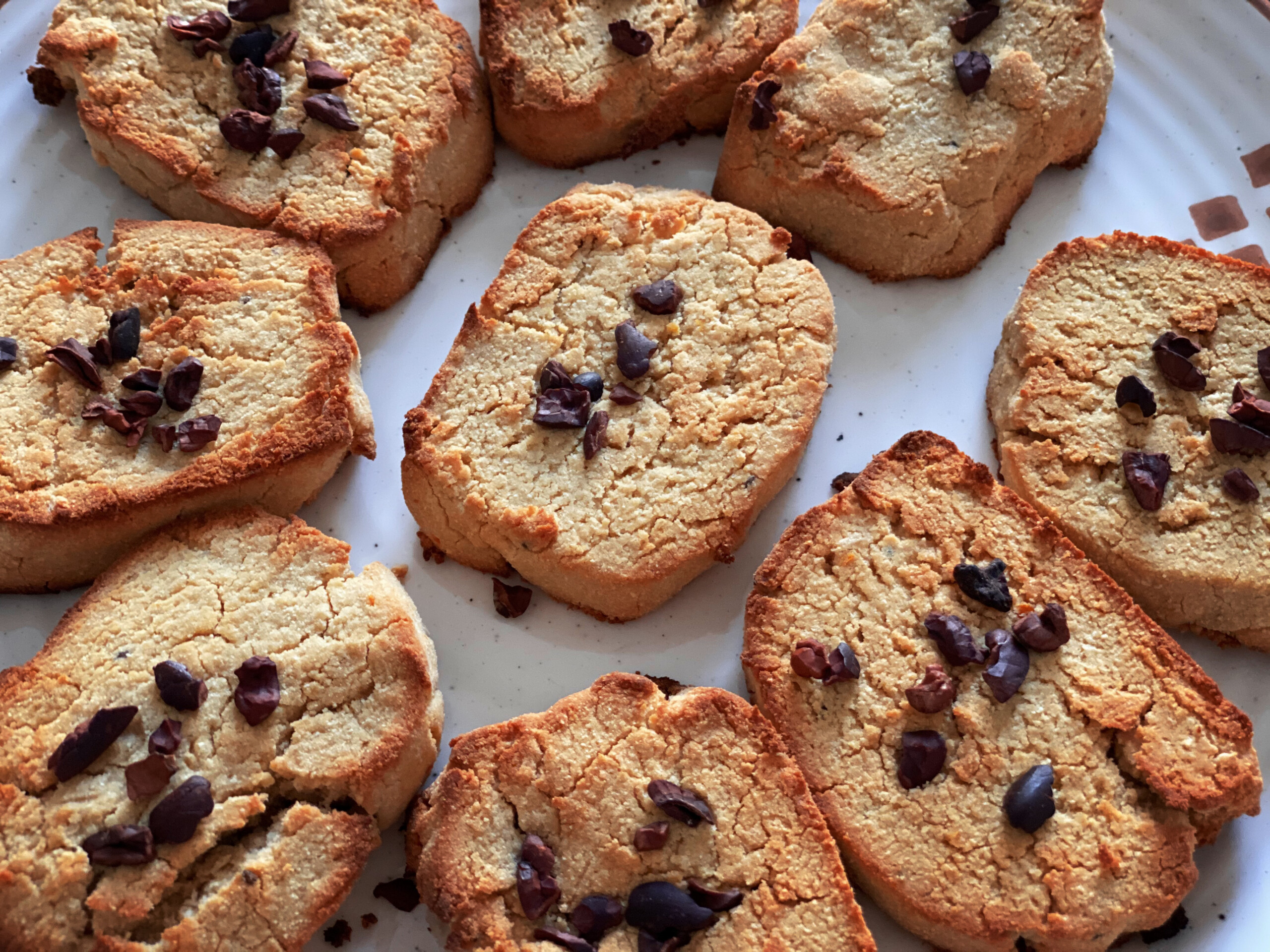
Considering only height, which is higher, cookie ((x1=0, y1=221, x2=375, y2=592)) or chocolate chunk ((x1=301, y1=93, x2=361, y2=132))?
chocolate chunk ((x1=301, y1=93, x2=361, y2=132))

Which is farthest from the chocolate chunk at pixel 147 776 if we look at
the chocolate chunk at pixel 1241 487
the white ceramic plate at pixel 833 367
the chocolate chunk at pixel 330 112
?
the chocolate chunk at pixel 1241 487

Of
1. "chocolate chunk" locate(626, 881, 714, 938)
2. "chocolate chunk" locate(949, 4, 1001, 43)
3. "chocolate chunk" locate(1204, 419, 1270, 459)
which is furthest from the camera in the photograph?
"chocolate chunk" locate(949, 4, 1001, 43)

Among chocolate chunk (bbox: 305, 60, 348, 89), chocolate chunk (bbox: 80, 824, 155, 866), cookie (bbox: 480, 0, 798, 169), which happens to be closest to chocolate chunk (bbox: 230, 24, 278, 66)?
chocolate chunk (bbox: 305, 60, 348, 89)

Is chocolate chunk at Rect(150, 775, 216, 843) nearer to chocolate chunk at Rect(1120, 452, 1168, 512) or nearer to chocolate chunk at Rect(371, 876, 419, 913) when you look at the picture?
chocolate chunk at Rect(371, 876, 419, 913)

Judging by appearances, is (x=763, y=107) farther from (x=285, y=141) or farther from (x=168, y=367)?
(x=168, y=367)

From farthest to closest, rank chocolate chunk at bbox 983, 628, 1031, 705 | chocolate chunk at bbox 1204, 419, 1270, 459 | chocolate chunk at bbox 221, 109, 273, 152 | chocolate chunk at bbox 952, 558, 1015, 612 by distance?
chocolate chunk at bbox 221, 109, 273, 152 < chocolate chunk at bbox 1204, 419, 1270, 459 < chocolate chunk at bbox 952, 558, 1015, 612 < chocolate chunk at bbox 983, 628, 1031, 705

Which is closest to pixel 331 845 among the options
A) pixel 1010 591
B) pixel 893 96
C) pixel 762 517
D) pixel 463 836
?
pixel 463 836

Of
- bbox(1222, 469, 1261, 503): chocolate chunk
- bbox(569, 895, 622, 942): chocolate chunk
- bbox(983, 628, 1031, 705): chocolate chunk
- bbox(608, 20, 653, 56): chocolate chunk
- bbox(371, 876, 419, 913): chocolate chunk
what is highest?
bbox(608, 20, 653, 56): chocolate chunk

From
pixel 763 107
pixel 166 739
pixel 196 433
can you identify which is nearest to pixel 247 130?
pixel 196 433
